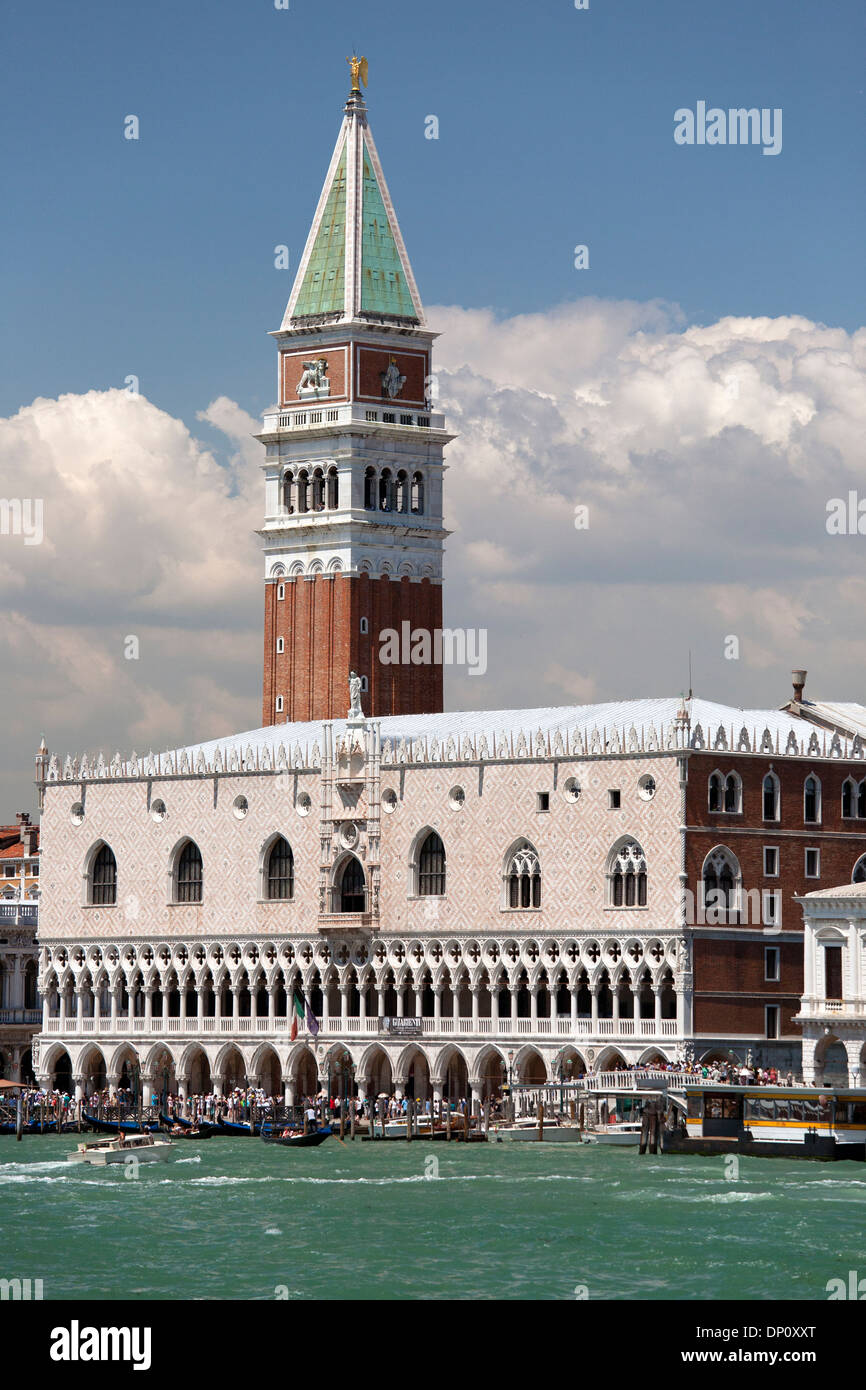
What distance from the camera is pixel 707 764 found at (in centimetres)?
10275

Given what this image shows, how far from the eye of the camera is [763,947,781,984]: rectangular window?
104 meters

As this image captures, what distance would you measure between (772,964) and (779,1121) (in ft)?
40.5

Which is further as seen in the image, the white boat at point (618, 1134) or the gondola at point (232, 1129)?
the gondola at point (232, 1129)

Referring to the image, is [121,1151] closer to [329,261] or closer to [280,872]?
[280,872]

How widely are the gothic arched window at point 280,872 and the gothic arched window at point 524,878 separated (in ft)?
32.9

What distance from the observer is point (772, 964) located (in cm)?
10375

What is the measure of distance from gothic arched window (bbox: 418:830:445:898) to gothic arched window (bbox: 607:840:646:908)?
7645 mm

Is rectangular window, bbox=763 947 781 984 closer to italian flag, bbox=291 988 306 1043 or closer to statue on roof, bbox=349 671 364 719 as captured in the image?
italian flag, bbox=291 988 306 1043

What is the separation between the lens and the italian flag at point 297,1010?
109 meters

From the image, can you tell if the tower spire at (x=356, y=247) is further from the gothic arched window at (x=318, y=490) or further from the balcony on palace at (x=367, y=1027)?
the balcony on palace at (x=367, y=1027)

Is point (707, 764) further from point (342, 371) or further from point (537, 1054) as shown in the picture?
point (342, 371)

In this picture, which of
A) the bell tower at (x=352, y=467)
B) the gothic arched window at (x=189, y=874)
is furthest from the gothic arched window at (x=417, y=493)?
the gothic arched window at (x=189, y=874)

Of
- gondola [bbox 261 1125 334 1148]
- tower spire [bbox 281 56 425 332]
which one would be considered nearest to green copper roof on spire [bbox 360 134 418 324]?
tower spire [bbox 281 56 425 332]

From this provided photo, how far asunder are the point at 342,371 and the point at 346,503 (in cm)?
540
